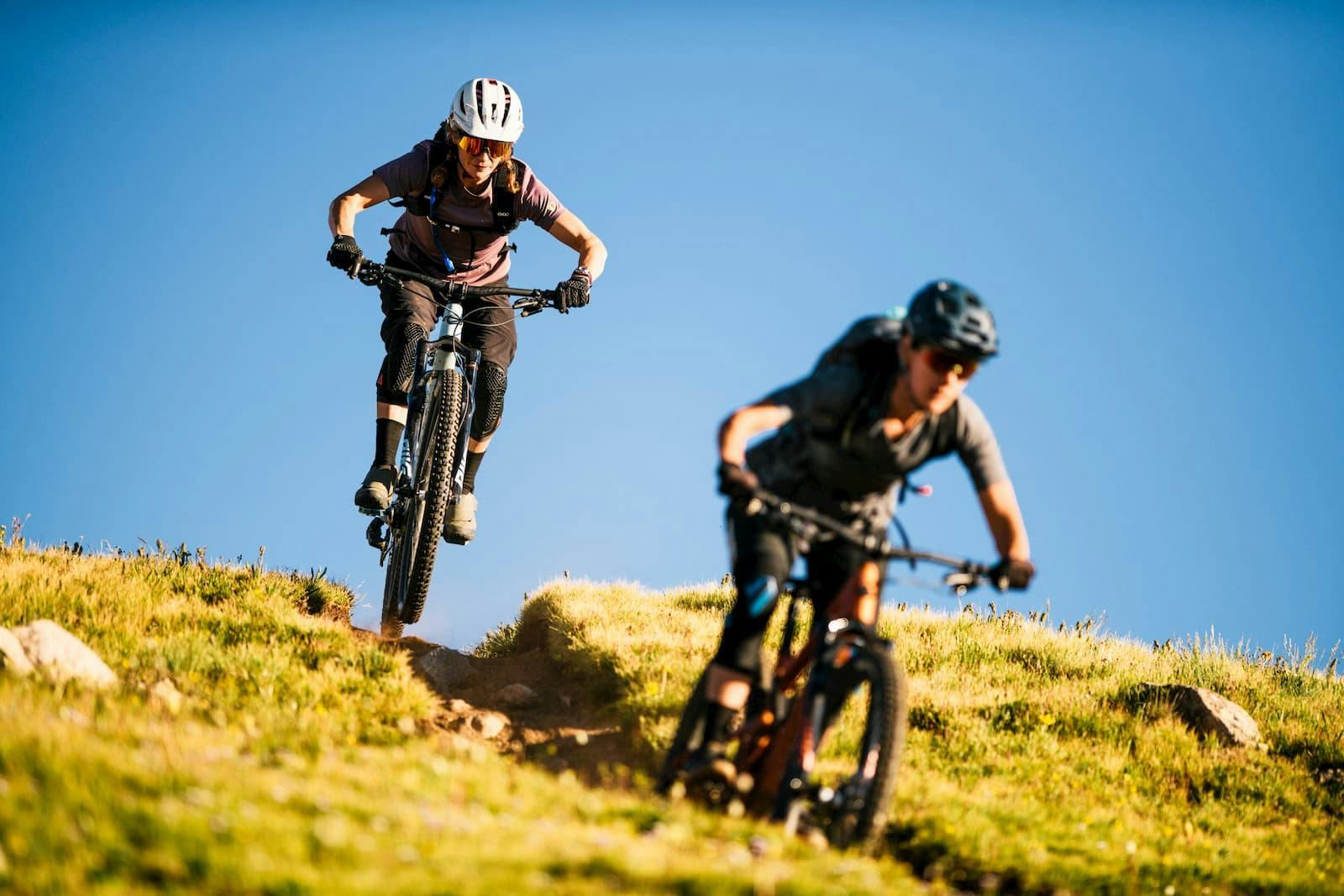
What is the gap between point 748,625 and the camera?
5.60m

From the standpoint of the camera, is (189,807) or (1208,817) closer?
(189,807)

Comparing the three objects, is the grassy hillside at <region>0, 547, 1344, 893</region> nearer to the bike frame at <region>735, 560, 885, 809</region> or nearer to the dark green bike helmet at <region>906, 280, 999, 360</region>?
the bike frame at <region>735, 560, 885, 809</region>

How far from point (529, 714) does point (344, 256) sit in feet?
12.7

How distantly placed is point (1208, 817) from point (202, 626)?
7421 mm

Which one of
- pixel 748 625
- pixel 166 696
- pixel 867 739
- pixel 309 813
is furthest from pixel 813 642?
pixel 166 696

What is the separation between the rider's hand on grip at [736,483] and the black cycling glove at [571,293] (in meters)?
4.92

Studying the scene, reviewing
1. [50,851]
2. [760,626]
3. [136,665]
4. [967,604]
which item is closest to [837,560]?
[760,626]

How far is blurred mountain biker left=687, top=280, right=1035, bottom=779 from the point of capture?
535 centimetres

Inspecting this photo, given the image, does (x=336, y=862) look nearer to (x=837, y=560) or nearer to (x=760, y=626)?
(x=760, y=626)

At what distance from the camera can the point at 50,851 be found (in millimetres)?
3520

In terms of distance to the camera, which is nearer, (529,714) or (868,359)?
(868,359)

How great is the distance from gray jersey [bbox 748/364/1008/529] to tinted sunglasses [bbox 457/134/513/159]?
4372 millimetres

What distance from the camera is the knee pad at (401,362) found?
30.1 feet

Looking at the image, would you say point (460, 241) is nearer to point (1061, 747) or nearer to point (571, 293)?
point (571, 293)
